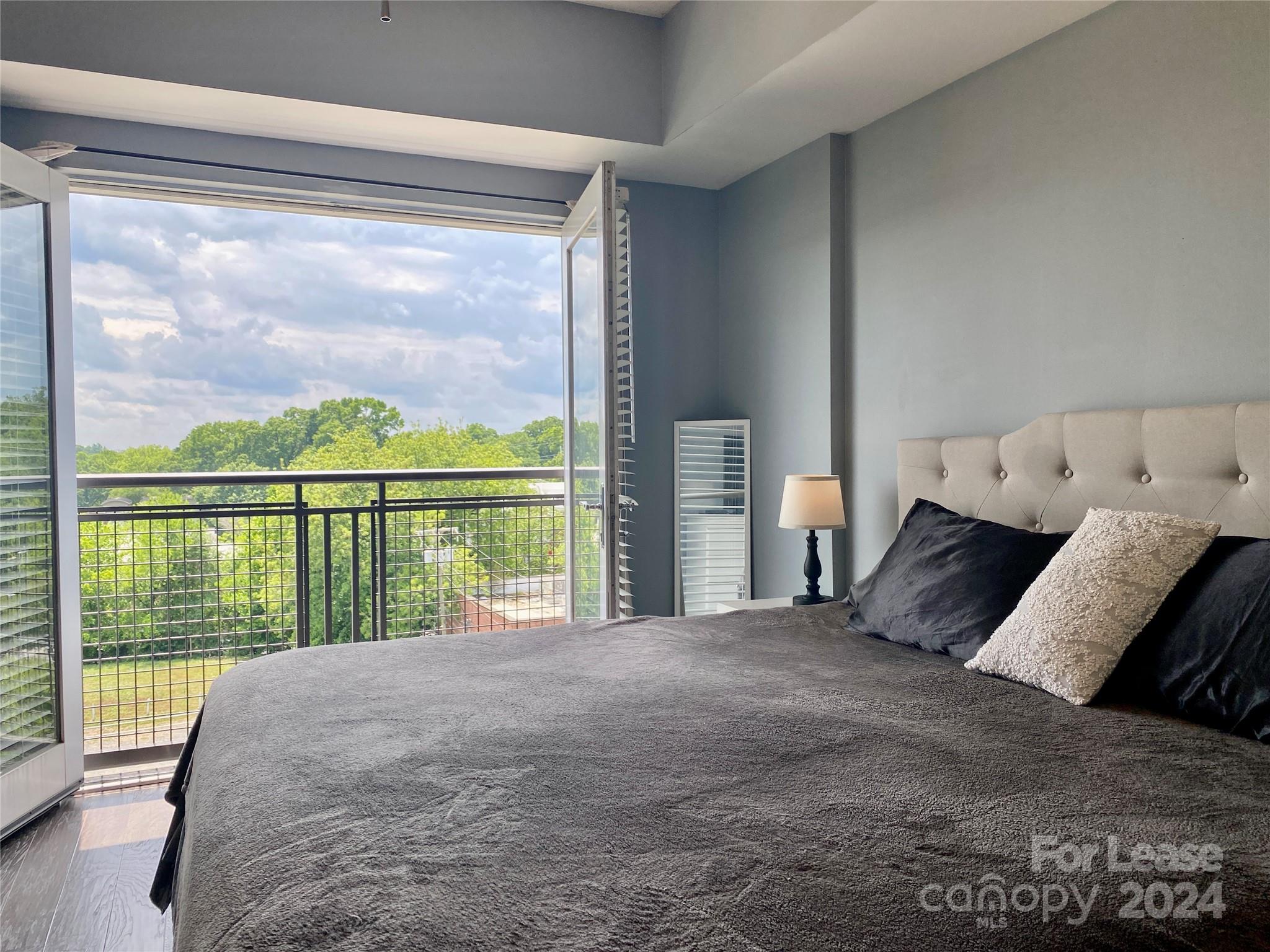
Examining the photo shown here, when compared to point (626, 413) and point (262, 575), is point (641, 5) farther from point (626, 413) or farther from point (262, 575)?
point (262, 575)

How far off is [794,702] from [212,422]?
8120 mm

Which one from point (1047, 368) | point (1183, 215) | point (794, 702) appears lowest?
point (794, 702)

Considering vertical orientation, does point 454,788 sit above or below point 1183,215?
below

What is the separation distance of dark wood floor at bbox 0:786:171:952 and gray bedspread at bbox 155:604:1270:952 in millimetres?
525

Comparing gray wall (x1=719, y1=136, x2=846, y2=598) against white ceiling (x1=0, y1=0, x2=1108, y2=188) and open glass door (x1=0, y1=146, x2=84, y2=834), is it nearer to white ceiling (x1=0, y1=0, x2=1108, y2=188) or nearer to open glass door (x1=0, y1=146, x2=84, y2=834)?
white ceiling (x1=0, y1=0, x2=1108, y2=188)

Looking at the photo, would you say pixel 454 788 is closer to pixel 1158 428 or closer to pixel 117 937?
pixel 117 937

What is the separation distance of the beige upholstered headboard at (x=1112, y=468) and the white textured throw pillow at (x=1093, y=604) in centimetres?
27

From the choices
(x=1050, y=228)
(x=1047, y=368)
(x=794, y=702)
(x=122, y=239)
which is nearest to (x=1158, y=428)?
(x=1047, y=368)

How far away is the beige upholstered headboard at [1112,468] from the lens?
72.1 inches

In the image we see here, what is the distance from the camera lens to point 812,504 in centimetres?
300

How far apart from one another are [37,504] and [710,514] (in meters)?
2.60

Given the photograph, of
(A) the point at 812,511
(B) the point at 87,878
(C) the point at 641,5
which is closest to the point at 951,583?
(A) the point at 812,511

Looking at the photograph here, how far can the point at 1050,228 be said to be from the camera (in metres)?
2.45

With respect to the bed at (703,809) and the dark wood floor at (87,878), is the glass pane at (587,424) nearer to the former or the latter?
the bed at (703,809)
